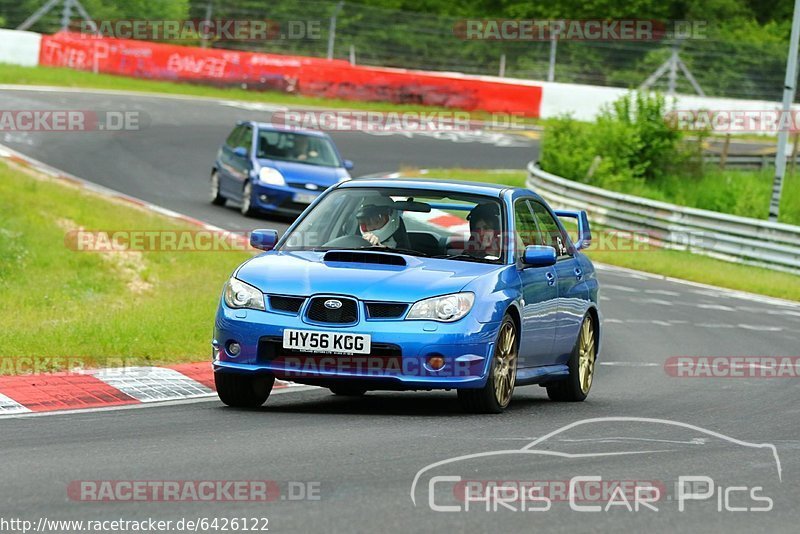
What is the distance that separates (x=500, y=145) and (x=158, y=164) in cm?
1290

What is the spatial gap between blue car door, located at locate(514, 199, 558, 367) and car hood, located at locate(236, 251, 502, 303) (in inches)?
→ 19.4

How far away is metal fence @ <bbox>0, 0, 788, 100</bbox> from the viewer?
156ft

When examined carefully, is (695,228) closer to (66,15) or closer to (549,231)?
(549,231)

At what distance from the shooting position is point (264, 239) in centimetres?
1071

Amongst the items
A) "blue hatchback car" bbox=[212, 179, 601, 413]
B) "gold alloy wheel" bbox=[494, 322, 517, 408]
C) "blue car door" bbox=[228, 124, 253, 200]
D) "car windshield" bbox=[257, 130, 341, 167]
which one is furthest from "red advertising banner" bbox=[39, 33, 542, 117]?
"gold alloy wheel" bbox=[494, 322, 517, 408]

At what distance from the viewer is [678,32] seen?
57.2 metres

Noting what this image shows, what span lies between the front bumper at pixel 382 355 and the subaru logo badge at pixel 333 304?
0.40 ft

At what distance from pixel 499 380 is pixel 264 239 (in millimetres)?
1877

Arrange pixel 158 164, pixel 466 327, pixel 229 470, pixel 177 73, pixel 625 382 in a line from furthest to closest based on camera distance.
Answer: pixel 177 73
pixel 158 164
pixel 625 382
pixel 466 327
pixel 229 470

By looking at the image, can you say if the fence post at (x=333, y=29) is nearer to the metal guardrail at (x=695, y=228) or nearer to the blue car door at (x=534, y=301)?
the metal guardrail at (x=695, y=228)

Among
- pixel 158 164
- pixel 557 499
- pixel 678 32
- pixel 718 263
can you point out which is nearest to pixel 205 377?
pixel 557 499

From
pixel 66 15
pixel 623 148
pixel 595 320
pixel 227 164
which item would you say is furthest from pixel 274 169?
pixel 66 15

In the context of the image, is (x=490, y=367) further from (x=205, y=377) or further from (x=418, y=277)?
(x=205, y=377)

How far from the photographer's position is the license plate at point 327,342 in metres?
9.47
